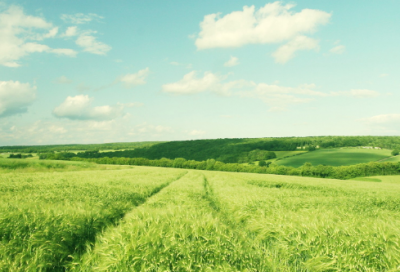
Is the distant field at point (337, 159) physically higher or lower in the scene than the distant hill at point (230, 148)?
lower

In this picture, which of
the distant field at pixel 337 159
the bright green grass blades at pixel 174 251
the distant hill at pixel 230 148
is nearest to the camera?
the bright green grass blades at pixel 174 251

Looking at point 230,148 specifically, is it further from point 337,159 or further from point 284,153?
point 337,159

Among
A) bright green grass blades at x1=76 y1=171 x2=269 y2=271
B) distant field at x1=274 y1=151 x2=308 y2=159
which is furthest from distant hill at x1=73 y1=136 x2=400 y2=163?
bright green grass blades at x1=76 y1=171 x2=269 y2=271

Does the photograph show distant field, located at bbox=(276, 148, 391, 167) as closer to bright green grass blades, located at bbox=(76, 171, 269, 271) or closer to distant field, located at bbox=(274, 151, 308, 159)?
distant field, located at bbox=(274, 151, 308, 159)

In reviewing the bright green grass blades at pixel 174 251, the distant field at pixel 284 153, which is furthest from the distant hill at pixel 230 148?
the bright green grass blades at pixel 174 251

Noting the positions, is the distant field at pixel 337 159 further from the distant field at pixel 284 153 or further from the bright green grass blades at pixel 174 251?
the bright green grass blades at pixel 174 251

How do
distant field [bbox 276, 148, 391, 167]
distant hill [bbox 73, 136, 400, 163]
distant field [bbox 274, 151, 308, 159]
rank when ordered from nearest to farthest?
distant field [bbox 276, 148, 391, 167] → distant field [bbox 274, 151, 308, 159] → distant hill [bbox 73, 136, 400, 163]

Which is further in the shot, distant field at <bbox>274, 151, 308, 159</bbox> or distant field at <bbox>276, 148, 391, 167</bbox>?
distant field at <bbox>274, 151, 308, 159</bbox>

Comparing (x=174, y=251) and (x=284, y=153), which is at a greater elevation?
(x=174, y=251)

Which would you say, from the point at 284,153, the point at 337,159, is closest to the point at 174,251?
the point at 337,159

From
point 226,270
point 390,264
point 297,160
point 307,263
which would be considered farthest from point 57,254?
point 297,160

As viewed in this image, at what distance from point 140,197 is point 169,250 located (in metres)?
7.12

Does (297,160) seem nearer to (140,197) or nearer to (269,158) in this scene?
(269,158)

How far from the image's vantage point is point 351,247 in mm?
4137
